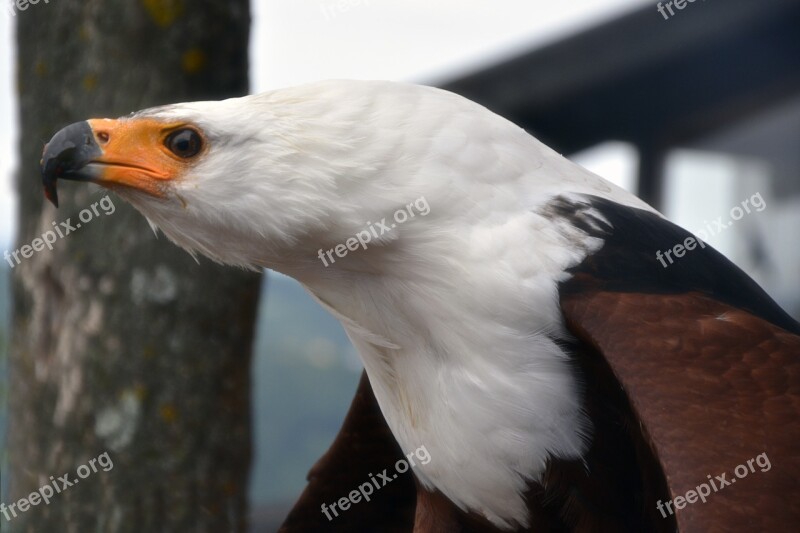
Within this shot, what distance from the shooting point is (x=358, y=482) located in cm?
368

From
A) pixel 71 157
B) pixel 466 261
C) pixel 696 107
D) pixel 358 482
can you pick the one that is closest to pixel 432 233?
pixel 466 261

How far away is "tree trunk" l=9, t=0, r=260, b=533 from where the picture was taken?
12.8 ft

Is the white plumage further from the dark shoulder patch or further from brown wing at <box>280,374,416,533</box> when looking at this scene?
brown wing at <box>280,374,416,533</box>

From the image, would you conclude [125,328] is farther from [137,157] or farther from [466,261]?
[466,261]

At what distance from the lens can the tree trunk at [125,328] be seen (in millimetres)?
3898

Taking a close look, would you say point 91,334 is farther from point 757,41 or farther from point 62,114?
point 757,41

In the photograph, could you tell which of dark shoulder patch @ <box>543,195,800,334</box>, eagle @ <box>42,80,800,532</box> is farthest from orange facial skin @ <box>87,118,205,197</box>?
dark shoulder patch @ <box>543,195,800,334</box>

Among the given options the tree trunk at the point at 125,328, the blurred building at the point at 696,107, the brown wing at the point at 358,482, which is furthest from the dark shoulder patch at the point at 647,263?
the blurred building at the point at 696,107

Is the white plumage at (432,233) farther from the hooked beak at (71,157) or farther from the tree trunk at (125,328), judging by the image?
the tree trunk at (125,328)

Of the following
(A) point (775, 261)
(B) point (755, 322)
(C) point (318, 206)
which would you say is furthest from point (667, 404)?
(A) point (775, 261)

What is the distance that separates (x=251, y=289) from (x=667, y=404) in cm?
214

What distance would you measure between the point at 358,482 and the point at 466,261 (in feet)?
4.24

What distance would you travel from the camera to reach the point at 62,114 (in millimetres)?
4070

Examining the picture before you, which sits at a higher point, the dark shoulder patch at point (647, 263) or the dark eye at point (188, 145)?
the dark eye at point (188, 145)
